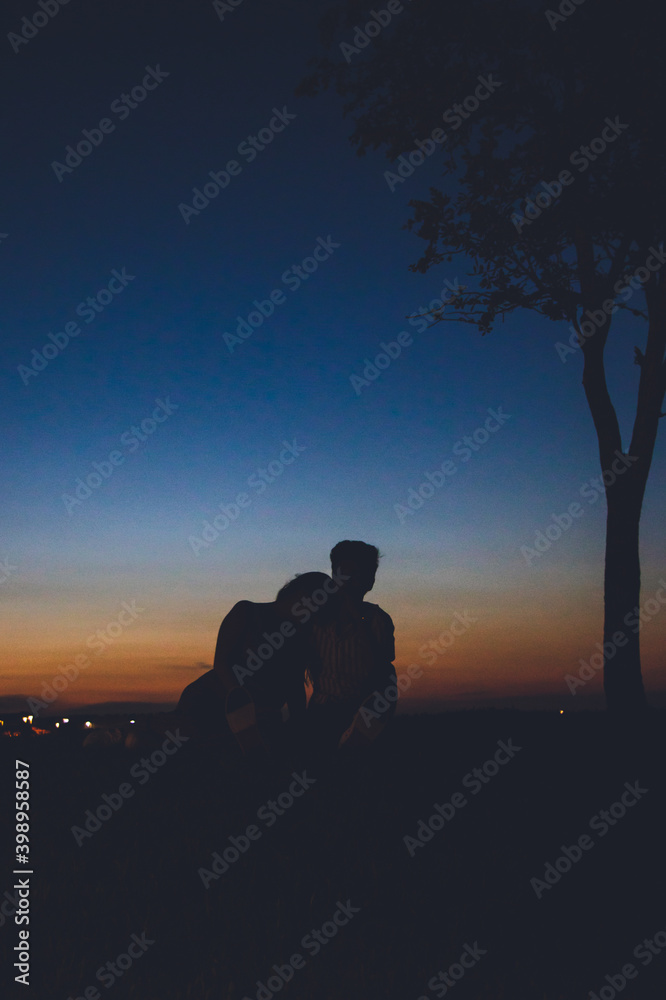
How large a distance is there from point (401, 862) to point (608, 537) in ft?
26.1

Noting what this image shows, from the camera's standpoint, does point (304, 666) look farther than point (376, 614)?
Yes

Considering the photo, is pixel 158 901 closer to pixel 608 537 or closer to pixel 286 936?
pixel 286 936

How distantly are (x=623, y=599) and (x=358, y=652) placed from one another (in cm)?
550

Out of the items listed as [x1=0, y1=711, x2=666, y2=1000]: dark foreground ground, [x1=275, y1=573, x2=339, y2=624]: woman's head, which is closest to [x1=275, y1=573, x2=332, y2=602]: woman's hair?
[x1=275, y1=573, x2=339, y2=624]: woman's head

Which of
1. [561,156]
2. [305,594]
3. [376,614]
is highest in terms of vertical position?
[561,156]

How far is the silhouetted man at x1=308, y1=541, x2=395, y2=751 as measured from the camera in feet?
26.1

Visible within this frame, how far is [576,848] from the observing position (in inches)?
221

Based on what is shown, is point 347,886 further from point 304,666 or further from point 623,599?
point 623,599

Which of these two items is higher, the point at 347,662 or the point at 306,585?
the point at 306,585

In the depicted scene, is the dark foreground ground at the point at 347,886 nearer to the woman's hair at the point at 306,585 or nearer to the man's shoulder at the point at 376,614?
the man's shoulder at the point at 376,614

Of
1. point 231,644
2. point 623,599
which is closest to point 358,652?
point 231,644

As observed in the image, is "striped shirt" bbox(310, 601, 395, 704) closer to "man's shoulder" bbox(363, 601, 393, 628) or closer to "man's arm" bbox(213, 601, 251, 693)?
"man's shoulder" bbox(363, 601, 393, 628)

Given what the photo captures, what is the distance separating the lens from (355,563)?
7.55 m

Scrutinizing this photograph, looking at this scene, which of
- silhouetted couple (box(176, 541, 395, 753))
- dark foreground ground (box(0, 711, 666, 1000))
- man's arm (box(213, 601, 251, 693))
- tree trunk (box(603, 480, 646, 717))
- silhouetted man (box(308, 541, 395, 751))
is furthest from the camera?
tree trunk (box(603, 480, 646, 717))
